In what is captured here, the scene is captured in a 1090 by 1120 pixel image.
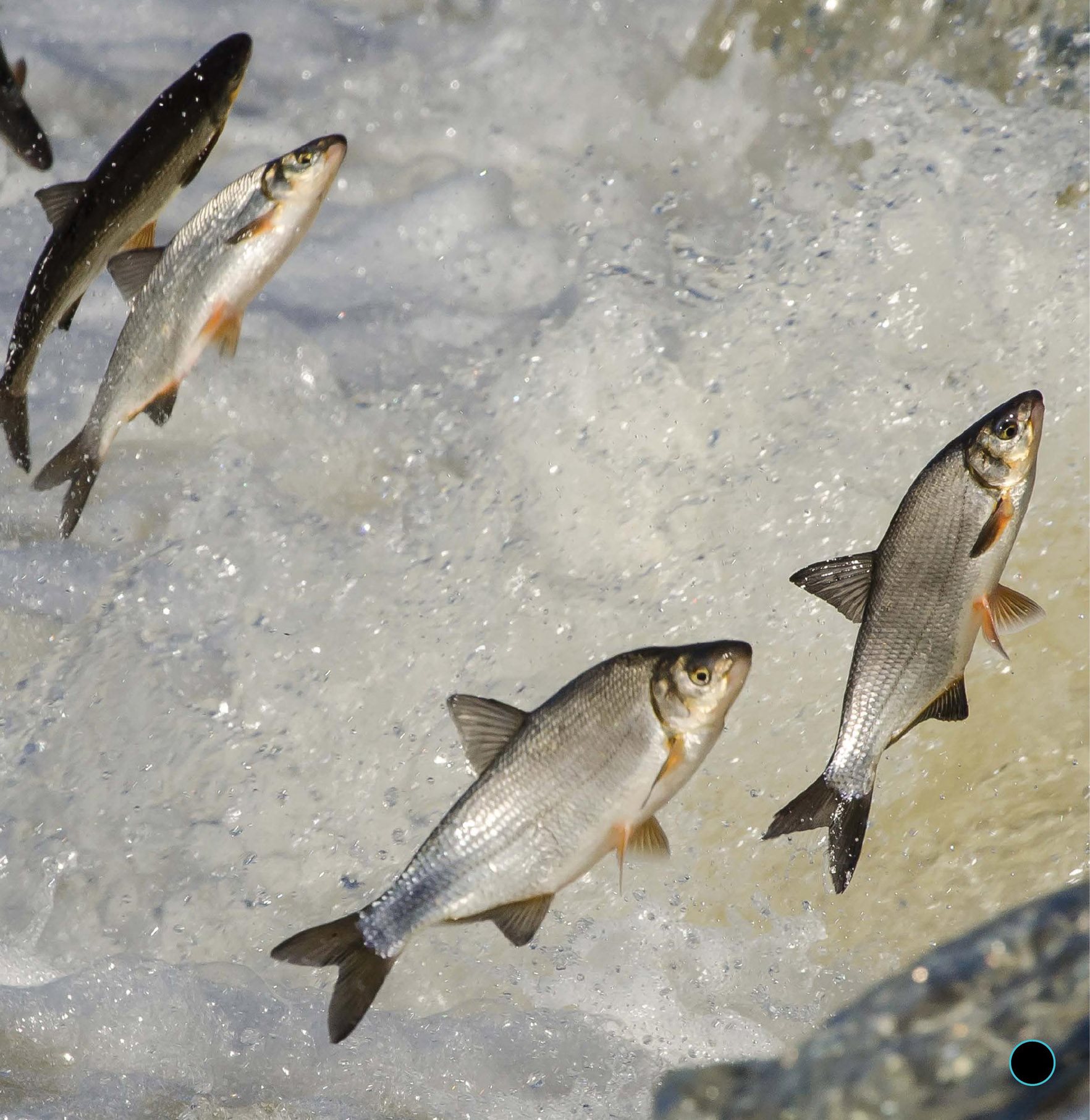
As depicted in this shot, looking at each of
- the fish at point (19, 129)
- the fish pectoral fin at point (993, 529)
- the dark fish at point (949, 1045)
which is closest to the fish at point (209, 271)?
the fish at point (19, 129)

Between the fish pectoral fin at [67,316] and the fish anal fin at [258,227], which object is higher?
the fish anal fin at [258,227]

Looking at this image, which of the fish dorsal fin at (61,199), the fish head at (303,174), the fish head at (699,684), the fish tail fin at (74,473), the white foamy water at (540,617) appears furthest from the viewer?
the white foamy water at (540,617)

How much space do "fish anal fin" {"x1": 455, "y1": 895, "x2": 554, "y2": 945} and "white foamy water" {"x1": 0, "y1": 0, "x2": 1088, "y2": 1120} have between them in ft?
2.41

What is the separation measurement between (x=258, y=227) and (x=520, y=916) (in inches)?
38.9

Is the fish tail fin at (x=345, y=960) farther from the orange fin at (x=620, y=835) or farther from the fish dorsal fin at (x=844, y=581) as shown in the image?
the fish dorsal fin at (x=844, y=581)

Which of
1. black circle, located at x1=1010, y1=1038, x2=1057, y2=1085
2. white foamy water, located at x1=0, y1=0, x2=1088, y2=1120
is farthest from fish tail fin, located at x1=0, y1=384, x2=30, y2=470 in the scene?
black circle, located at x1=1010, y1=1038, x2=1057, y2=1085

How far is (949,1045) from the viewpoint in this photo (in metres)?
1.93

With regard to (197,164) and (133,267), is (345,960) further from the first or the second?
(197,164)

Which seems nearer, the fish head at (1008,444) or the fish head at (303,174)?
the fish head at (1008,444)

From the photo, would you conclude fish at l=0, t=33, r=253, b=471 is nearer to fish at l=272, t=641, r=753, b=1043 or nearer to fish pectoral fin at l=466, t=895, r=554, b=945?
fish at l=272, t=641, r=753, b=1043

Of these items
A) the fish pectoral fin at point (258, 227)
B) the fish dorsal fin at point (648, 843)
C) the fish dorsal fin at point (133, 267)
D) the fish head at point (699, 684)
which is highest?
the fish pectoral fin at point (258, 227)

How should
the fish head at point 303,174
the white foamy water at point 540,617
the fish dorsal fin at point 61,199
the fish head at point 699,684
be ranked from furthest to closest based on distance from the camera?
the white foamy water at point 540,617
the fish dorsal fin at point 61,199
the fish head at point 303,174
the fish head at point 699,684

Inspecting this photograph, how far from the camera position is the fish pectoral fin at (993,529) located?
151 centimetres

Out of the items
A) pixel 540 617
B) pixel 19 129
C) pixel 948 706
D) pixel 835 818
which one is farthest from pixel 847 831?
pixel 19 129
